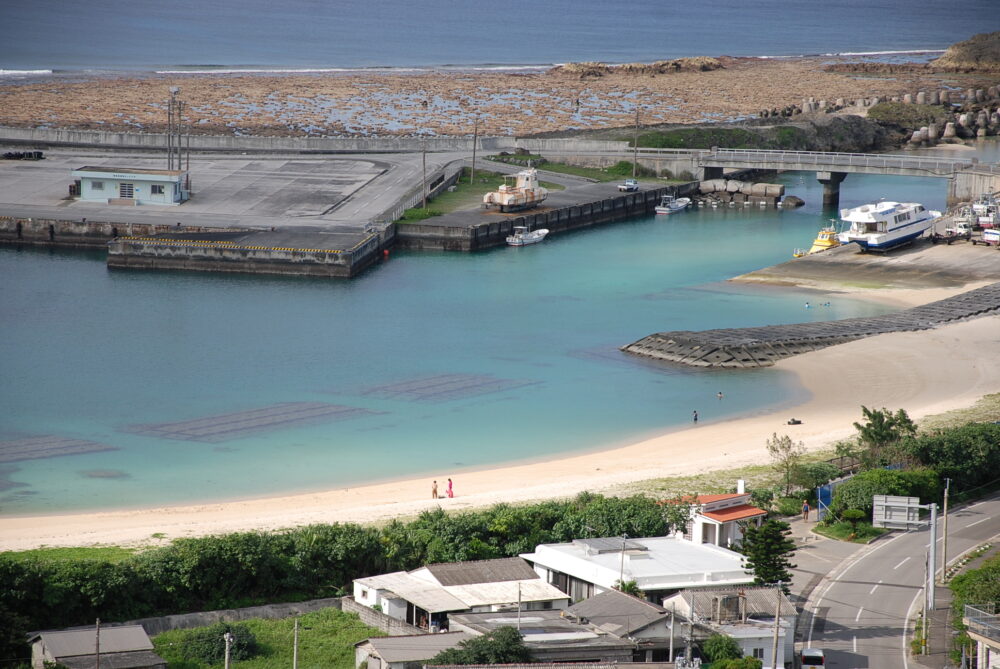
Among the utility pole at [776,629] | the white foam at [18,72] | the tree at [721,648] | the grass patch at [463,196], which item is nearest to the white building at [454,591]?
the tree at [721,648]

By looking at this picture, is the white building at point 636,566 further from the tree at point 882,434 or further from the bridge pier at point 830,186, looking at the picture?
the bridge pier at point 830,186

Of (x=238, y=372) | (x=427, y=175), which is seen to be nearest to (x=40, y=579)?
(x=238, y=372)

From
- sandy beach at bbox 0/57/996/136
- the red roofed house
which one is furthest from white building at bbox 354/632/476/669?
sandy beach at bbox 0/57/996/136

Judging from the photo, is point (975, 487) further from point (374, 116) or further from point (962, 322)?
point (374, 116)

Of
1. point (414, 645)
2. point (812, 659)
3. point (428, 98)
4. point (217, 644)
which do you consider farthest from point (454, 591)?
point (428, 98)

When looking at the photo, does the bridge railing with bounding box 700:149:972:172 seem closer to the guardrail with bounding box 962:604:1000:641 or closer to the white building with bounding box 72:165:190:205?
the white building with bounding box 72:165:190:205

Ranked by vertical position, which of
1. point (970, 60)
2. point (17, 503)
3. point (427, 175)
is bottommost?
point (17, 503)

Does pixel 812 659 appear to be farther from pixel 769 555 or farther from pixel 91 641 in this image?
pixel 91 641
